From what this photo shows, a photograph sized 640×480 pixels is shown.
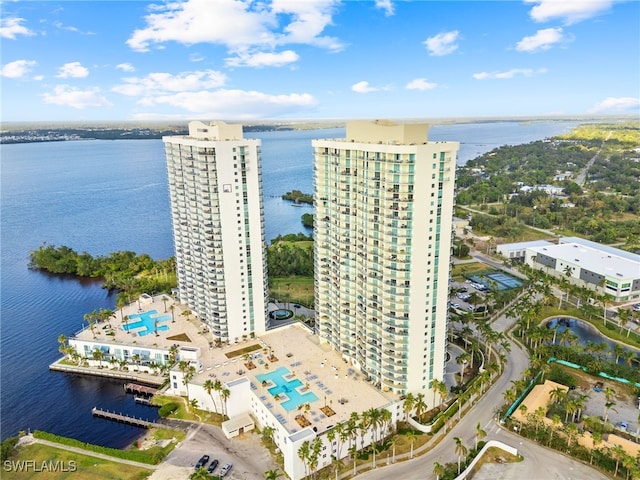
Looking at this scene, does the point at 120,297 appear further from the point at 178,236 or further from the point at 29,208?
the point at 29,208

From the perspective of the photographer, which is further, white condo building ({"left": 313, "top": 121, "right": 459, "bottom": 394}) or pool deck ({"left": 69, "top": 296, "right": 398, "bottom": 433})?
pool deck ({"left": 69, "top": 296, "right": 398, "bottom": 433})

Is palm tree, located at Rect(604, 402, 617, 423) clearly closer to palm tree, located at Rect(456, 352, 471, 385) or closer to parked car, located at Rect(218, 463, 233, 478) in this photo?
palm tree, located at Rect(456, 352, 471, 385)

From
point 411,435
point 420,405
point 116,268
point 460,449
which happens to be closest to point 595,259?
point 420,405

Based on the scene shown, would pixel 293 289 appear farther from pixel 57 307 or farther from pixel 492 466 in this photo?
pixel 492 466

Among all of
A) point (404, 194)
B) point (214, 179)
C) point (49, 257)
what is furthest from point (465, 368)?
point (49, 257)

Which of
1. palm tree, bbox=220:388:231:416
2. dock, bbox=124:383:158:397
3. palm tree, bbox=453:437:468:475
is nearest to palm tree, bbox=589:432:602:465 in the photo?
palm tree, bbox=453:437:468:475
